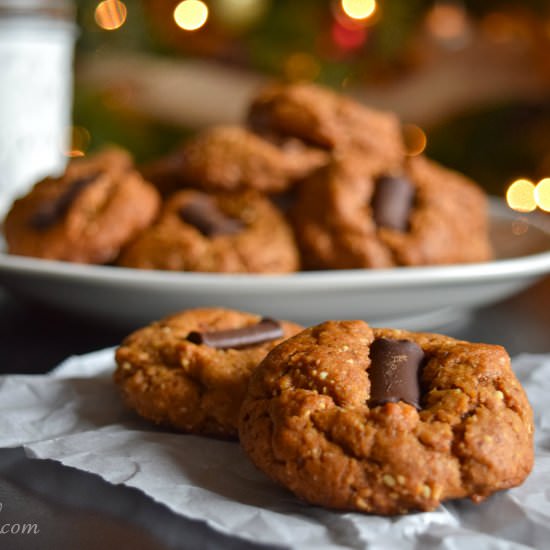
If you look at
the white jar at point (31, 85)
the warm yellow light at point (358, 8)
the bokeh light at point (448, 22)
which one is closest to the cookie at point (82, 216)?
the white jar at point (31, 85)

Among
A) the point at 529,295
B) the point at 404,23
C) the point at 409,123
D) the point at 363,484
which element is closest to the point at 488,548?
the point at 363,484

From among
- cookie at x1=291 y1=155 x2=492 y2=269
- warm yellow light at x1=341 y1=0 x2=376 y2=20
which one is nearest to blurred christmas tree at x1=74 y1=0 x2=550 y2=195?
warm yellow light at x1=341 y1=0 x2=376 y2=20

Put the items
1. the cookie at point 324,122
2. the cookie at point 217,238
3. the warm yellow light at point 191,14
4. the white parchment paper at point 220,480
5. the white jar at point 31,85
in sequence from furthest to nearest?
the warm yellow light at point 191,14 → the white jar at point 31,85 → the cookie at point 324,122 → the cookie at point 217,238 → the white parchment paper at point 220,480

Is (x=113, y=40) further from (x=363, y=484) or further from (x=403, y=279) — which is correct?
(x=363, y=484)

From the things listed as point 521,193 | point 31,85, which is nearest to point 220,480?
point 31,85

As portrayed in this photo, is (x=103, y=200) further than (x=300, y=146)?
No

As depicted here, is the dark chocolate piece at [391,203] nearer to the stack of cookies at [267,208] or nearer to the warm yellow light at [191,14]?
the stack of cookies at [267,208]

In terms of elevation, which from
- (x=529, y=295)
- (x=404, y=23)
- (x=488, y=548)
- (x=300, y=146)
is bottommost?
(x=529, y=295)
